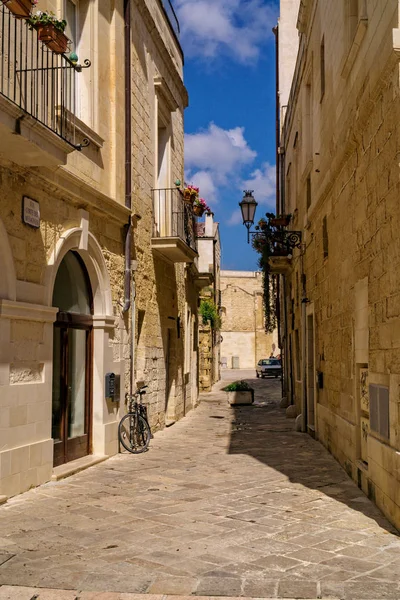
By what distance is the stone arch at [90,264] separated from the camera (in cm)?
785

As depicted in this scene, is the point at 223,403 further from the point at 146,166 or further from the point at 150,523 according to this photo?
the point at 150,523

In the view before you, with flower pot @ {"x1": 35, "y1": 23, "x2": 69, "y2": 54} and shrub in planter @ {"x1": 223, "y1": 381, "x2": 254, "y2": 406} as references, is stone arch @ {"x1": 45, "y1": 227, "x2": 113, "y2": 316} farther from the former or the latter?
shrub in planter @ {"x1": 223, "y1": 381, "x2": 254, "y2": 406}

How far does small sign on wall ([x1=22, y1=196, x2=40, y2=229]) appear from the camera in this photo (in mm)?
7125

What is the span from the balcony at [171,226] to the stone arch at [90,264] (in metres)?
2.91

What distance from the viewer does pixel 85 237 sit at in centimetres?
885

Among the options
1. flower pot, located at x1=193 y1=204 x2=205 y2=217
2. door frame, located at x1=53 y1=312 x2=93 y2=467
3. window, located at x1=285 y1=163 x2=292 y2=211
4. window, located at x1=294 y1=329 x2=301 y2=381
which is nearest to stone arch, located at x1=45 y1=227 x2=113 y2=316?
door frame, located at x1=53 y1=312 x2=93 y2=467

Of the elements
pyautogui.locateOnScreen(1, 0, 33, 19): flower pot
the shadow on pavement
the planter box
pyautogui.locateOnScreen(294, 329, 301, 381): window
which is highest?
pyautogui.locateOnScreen(1, 0, 33, 19): flower pot

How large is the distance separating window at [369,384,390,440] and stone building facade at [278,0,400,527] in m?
0.01

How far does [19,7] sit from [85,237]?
3.27 m

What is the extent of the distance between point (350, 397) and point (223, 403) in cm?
1311

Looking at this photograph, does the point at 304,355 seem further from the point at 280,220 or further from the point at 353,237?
the point at 353,237

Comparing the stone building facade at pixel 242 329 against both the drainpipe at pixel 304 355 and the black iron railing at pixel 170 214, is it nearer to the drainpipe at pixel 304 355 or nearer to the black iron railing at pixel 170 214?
the black iron railing at pixel 170 214

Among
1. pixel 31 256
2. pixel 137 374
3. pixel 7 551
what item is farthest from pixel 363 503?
pixel 137 374

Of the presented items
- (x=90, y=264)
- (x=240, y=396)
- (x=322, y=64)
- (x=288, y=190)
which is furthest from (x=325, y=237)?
(x=240, y=396)
